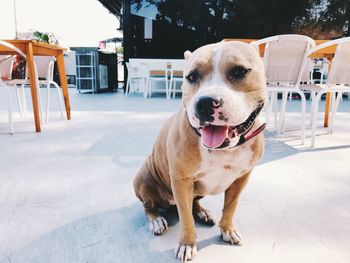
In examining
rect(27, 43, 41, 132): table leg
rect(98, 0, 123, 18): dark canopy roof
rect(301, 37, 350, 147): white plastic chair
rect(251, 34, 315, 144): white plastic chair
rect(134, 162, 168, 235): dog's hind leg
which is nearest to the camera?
rect(134, 162, 168, 235): dog's hind leg

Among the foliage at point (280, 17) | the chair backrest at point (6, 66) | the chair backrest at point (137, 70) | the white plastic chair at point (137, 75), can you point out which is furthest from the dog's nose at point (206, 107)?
the foliage at point (280, 17)

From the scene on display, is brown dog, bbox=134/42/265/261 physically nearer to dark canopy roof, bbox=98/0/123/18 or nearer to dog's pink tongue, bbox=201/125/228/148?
dog's pink tongue, bbox=201/125/228/148

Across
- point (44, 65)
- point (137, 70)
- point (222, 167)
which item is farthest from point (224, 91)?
point (137, 70)

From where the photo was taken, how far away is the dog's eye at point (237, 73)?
89cm

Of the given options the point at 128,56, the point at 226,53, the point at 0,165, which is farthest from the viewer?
the point at 128,56

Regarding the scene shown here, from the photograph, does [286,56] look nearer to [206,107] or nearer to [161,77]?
[206,107]

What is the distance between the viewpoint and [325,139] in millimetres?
2668

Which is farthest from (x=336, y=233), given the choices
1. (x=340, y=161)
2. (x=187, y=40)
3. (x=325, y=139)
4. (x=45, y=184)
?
(x=187, y=40)

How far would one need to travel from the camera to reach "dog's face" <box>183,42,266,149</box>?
82 cm

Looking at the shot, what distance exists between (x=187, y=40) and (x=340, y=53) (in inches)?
207

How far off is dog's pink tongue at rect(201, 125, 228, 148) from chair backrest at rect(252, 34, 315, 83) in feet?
6.07

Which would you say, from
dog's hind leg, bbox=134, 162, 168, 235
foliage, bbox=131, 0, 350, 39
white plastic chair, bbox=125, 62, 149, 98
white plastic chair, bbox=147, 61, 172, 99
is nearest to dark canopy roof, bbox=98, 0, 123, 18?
white plastic chair, bbox=125, 62, 149, 98

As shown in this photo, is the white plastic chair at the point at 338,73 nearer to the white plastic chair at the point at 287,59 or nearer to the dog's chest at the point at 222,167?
the white plastic chair at the point at 287,59

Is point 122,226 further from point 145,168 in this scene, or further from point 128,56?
point 128,56
